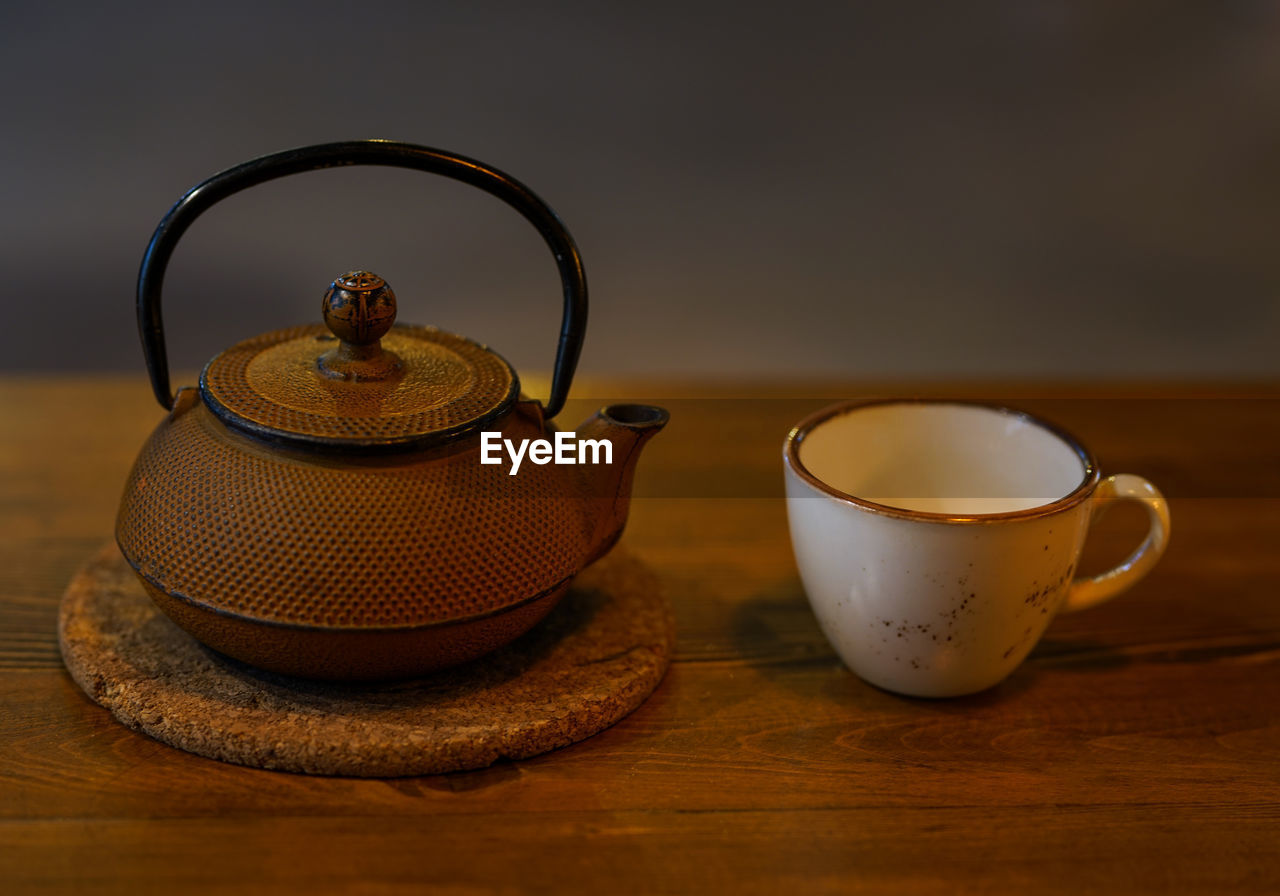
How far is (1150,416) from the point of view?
3.77 feet

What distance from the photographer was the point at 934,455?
2.69ft

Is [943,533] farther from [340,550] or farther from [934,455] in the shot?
[340,550]

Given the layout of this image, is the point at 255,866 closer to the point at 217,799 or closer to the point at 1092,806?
the point at 217,799

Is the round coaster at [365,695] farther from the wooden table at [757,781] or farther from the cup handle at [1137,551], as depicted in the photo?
the cup handle at [1137,551]

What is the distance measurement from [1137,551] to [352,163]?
531mm

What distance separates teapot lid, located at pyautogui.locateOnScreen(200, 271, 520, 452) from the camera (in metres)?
0.64

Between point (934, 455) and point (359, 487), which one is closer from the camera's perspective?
point (359, 487)

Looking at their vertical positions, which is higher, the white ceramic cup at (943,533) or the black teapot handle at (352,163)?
the black teapot handle at (352,163)

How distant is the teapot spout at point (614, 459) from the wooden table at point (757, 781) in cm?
11

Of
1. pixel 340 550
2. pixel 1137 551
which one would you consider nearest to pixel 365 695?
pixel 340 550

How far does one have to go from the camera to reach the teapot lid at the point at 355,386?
64 cm

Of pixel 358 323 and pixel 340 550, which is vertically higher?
pixel 358 323

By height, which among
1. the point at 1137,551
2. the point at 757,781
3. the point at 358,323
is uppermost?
the point at 358,323

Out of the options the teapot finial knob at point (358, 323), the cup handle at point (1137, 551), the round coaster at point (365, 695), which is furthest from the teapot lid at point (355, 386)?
the cup handle at point (1137, 551)
